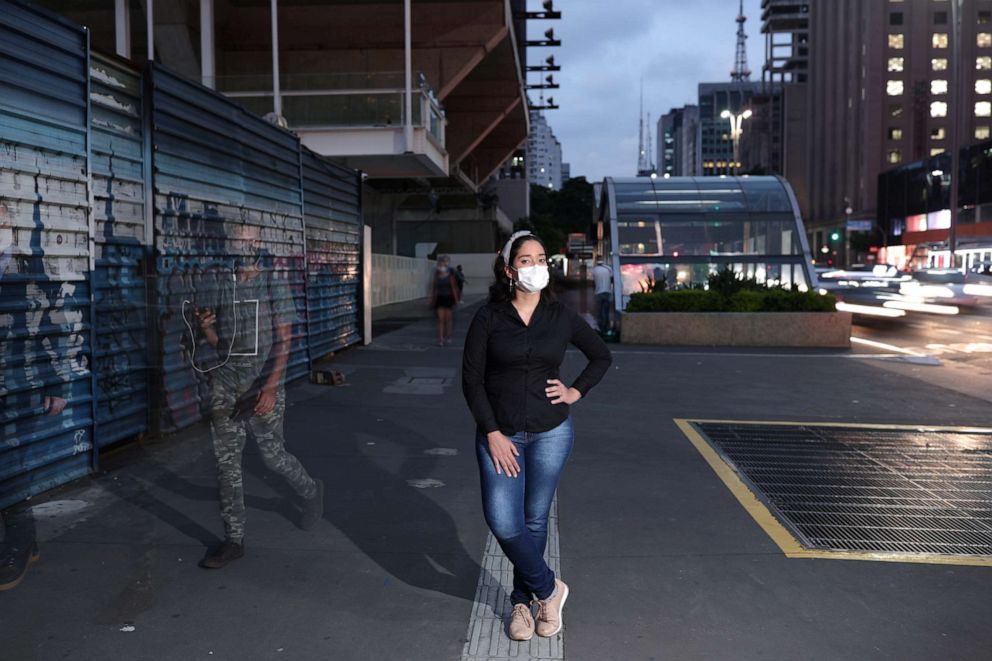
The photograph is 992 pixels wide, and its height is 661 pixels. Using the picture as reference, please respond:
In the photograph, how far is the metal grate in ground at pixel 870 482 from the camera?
536cm

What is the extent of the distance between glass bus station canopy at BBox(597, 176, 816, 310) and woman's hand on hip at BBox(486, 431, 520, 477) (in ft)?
55.5

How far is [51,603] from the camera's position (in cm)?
422

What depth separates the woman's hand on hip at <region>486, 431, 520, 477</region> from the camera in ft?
12.1

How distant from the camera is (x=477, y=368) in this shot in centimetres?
377

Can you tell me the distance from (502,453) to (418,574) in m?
1.31

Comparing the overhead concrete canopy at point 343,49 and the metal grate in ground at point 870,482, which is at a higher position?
the overhead concrete canopy at point 343,49

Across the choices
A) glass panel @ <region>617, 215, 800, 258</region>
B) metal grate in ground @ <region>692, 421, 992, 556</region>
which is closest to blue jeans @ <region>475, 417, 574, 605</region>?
metal grate in ground @ <region>692, 421, 992, 556</region>

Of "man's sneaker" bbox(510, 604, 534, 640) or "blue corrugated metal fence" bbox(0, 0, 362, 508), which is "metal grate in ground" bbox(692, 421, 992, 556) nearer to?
"man's sneaker" bbox(510, 604, 534, 640)

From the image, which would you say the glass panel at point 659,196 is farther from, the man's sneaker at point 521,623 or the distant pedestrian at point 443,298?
the man's sneaker at point 521,623

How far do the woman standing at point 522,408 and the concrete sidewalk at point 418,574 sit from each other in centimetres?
38

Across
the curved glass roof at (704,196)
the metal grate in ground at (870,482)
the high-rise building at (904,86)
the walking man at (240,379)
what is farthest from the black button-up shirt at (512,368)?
the high-rise building at (904,86)

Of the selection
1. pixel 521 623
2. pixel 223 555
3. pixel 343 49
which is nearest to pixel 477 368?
pixel 521 623

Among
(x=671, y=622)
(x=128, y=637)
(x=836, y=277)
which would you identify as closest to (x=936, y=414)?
(x=671, y=622)

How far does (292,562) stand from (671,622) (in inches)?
78.6
